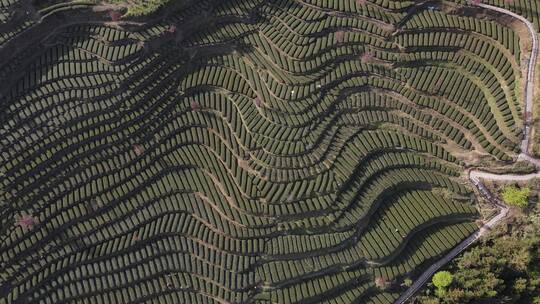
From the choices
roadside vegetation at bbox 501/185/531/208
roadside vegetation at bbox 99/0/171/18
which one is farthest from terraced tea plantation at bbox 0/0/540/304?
roadside vegetation at bbox 501/185/531/208

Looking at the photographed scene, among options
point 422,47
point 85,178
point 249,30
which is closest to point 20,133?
point 85,178

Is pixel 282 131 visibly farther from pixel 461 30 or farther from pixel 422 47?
pixel 461 30

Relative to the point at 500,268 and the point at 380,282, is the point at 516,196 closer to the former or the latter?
the point at 500,268

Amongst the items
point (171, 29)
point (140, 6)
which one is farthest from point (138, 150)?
point (140, 6)

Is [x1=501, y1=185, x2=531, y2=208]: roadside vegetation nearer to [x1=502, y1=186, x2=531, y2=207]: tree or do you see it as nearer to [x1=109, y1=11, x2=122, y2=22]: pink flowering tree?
[x1=502, y1=186, x2=531, y2=207]: tree

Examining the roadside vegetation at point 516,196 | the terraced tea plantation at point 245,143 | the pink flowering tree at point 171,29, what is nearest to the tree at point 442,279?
the terraced tea plantation at point 245,143
